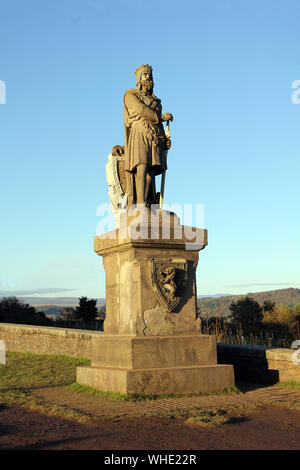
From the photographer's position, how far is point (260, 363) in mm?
8289

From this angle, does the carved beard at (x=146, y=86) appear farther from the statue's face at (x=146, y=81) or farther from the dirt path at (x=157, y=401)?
the dirt path at (x=157, y=401)

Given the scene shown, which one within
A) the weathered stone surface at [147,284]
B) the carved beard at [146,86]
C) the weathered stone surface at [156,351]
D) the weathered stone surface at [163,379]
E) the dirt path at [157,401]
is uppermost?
the carved beard at [146,86]

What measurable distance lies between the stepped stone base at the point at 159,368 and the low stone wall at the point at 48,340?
139 inches

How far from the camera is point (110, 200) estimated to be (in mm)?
8445

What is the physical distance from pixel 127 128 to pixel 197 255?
241cm

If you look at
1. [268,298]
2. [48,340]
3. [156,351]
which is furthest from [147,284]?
[268,298]

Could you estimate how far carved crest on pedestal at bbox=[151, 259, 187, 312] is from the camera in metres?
7.36

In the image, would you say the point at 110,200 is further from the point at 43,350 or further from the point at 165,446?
the point at 43,350

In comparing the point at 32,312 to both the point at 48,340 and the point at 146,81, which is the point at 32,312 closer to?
the point at 48,340

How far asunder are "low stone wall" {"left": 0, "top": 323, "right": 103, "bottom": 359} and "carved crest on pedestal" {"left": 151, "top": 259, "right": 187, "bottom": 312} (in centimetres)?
376

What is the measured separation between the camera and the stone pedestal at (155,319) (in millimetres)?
6914

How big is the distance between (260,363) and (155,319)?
2.16 m
